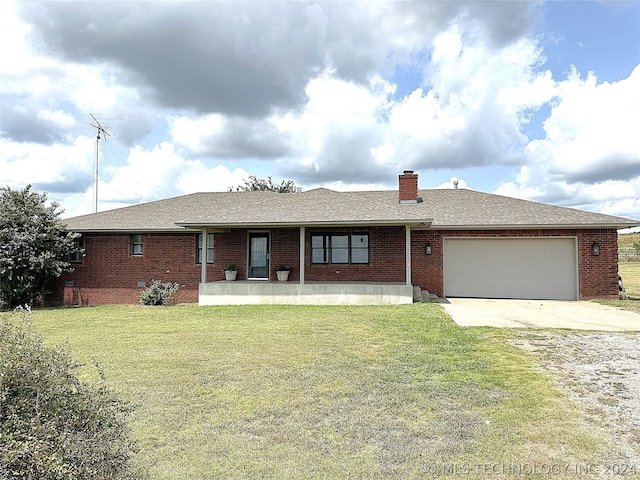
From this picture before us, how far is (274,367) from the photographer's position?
19.8 feet

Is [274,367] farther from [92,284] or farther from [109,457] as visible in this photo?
[92,284]

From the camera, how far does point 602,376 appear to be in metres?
5.37

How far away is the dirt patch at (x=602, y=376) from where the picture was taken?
3713mm

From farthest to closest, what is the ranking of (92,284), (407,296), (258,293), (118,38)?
(92,284)
(258,293)
(407,296)
(118,38)

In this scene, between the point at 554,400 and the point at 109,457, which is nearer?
the point at 109,457

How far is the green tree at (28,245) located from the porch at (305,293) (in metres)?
5.66

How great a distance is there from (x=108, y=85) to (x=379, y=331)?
448 inches

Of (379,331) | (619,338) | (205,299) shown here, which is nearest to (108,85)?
(205,299)

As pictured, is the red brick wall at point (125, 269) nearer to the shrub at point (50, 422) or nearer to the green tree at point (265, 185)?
the shrub at point (50, 422)

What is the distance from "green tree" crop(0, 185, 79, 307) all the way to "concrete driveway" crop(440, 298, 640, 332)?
13.6 metres

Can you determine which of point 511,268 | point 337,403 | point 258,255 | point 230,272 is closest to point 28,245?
point 230,272

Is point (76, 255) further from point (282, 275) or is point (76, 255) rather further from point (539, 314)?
point (539, 314)

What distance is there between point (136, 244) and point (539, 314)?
14079 millimetres

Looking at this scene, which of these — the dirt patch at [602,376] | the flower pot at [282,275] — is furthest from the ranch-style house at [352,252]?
the dirt patch at [602,376]
